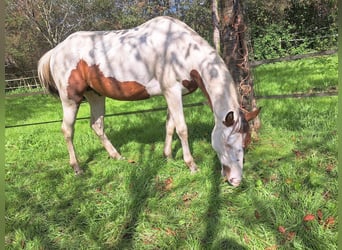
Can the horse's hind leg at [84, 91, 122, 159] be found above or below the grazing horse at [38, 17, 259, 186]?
below

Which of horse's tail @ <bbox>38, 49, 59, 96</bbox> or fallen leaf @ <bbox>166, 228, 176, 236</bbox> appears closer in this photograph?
fallen leaf @ <bbox>166, 228, 176, 236</bbox>

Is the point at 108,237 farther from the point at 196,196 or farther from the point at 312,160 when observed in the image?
the point at 312,160

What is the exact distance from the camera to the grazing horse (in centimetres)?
334

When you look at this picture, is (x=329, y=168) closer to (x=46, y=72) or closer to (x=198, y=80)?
(x=198, y=80)

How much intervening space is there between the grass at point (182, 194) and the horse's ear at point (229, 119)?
1.95ft

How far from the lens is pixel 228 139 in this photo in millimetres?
3277

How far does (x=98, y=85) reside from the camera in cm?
402

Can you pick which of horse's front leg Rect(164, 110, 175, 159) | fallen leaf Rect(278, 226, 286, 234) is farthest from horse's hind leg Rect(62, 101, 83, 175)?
fallen leaf Rect(278, 226, 286, 234)

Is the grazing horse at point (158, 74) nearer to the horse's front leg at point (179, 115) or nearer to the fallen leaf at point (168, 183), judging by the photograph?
the horse's front leg at point (179, 115)

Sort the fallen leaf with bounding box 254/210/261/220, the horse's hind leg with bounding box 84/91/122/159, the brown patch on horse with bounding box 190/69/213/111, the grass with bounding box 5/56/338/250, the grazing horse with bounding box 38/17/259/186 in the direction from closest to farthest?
the grass with bounding box 5/56/338/250, the fallen leaf with bounding box 254/210/261/220, the grazing horse with bounding box 38/17/259/186, the brown patch on horse with bounding box 190/69/213/111, the horse's hind leg with bounding box 84/91/122/159

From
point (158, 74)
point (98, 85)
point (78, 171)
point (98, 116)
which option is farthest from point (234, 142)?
point (98, 116)

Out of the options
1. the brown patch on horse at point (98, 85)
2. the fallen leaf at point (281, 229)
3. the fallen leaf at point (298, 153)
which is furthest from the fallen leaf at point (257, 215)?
the brown patch on horse at point (98, 85)

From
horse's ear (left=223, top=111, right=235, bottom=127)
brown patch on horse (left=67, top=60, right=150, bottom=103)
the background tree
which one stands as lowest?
the background tree

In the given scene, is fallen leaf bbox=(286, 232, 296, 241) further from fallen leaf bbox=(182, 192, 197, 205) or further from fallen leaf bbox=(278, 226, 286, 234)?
fallen leaf bbox=(182, 192, 197, 205)
